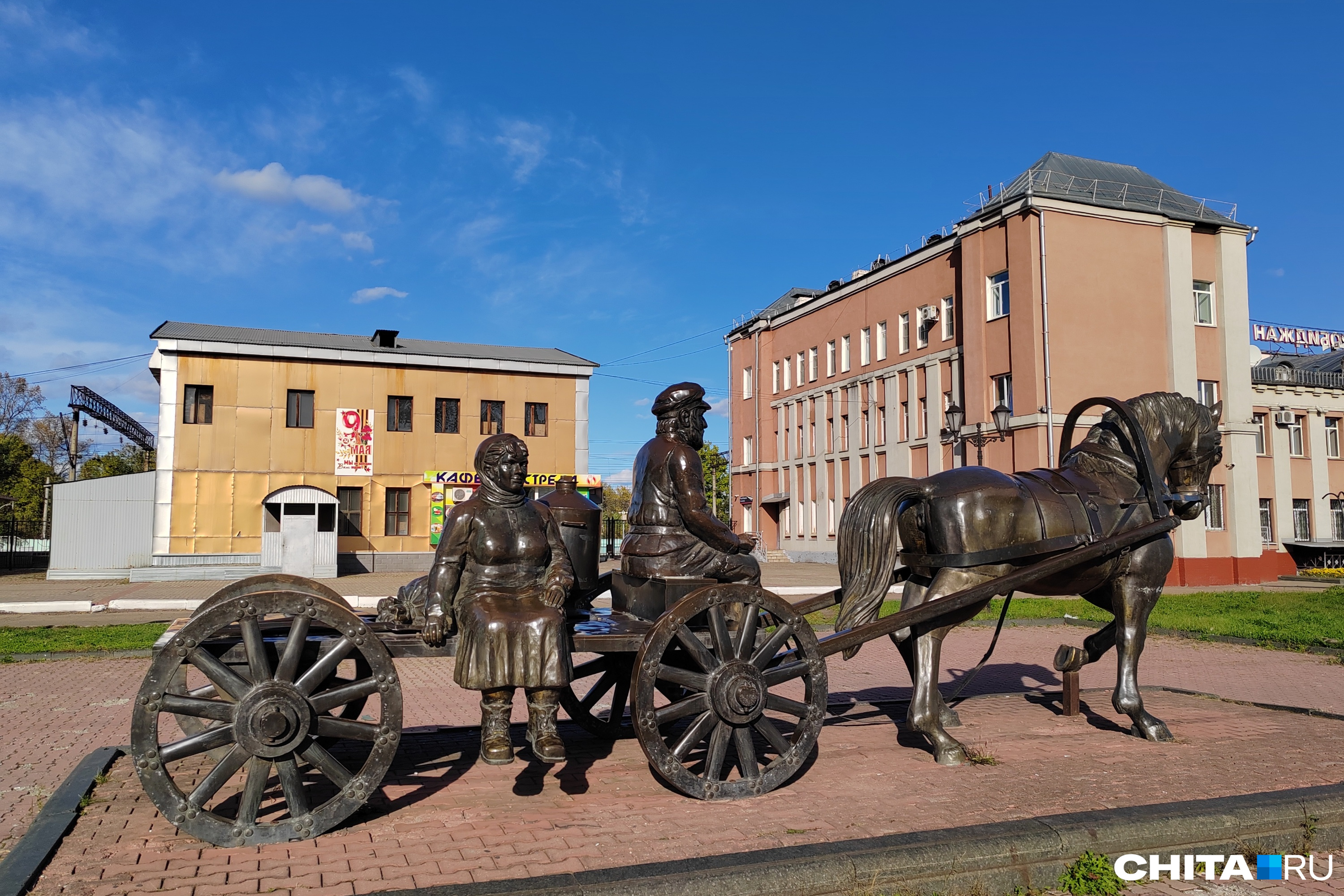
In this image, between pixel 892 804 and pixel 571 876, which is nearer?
pixel 571 876

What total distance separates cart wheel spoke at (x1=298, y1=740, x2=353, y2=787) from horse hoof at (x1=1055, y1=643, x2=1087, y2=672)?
16.2ft

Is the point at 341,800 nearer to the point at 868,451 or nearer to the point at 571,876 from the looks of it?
the point at 571,876

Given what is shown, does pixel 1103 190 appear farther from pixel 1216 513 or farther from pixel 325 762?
pixel 325 762

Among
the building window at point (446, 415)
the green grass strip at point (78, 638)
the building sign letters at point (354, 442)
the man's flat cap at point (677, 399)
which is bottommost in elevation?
the green grass strip at point (78, 638)

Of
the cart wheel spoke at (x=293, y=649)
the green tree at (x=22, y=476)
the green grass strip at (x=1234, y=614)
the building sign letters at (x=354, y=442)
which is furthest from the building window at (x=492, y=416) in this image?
the cart wheel spoke at (x=293, y=649)

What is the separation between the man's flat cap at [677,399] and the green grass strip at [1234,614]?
8.22 metres

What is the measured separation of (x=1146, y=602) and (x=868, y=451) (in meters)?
29.5

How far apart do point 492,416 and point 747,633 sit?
27.1 meters

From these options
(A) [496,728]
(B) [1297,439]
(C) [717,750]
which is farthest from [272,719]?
(B) [1297,439]

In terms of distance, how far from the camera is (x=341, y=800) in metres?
4.25

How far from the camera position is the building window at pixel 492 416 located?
31.0 meters

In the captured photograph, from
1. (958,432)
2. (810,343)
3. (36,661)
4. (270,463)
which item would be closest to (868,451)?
(810,343)

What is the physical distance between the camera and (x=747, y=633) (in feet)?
16.1

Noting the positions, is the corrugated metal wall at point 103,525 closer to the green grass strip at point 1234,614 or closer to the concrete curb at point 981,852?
the green grass strip at point 1234,614
